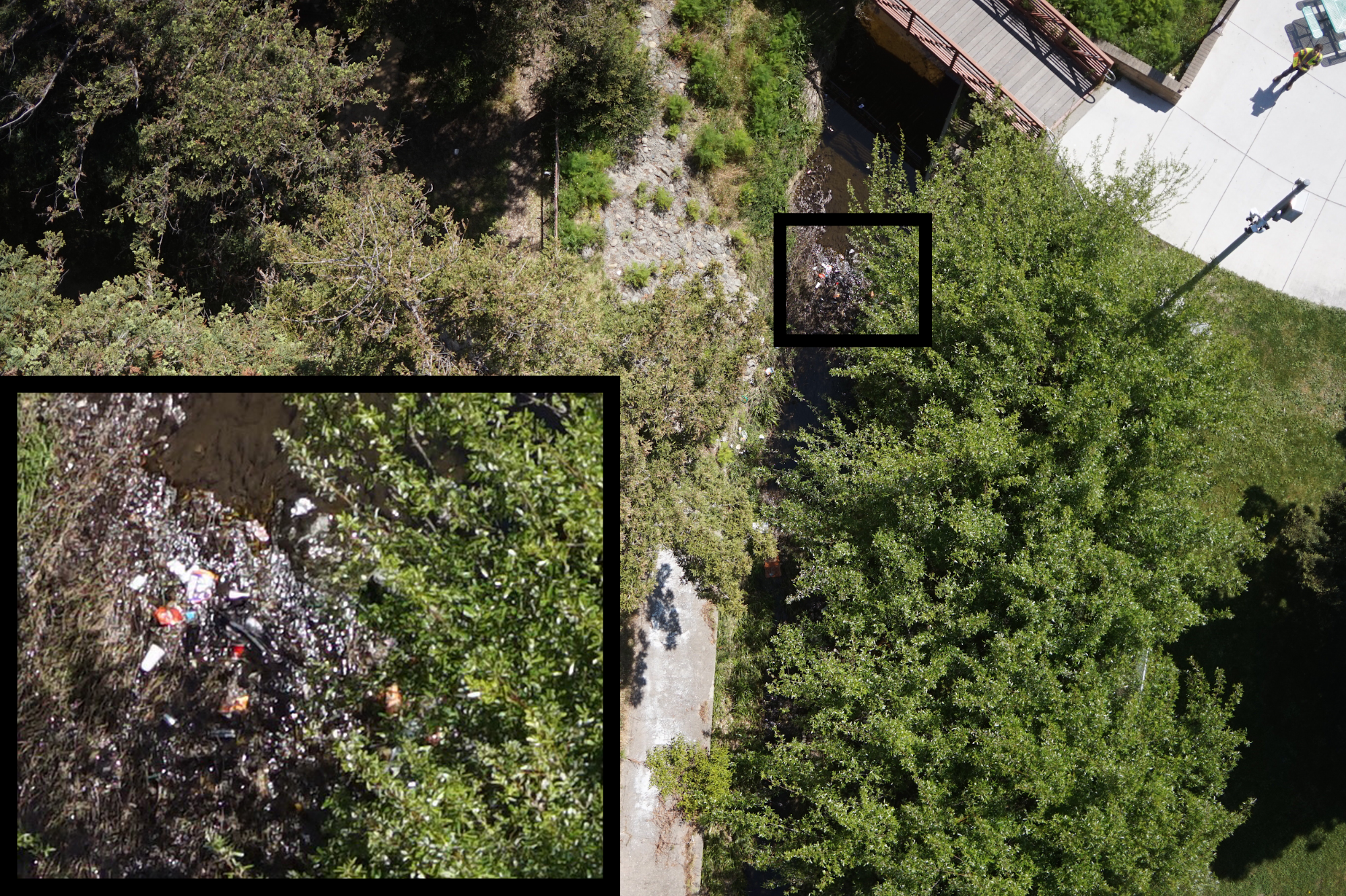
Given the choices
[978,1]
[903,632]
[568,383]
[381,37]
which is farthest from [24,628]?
[978,1]

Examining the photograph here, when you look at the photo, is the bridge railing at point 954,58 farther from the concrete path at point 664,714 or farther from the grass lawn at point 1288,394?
the concrete path at point 664,714

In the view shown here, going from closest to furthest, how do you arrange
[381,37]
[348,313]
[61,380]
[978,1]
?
[61,380] < [348,313] < [381,37] < [978,1]

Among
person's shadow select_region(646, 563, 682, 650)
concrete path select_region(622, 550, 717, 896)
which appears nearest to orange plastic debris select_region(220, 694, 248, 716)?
concrete path select_region(622, 550, 717, 896)

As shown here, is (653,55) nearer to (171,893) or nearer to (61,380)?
(61,380)

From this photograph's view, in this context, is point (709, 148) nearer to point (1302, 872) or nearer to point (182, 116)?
point (182, 116)

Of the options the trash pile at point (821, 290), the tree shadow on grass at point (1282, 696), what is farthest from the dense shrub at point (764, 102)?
the tree shadow on grass at point (1282, 696)

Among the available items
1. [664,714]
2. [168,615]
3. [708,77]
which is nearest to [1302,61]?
[708,77]
